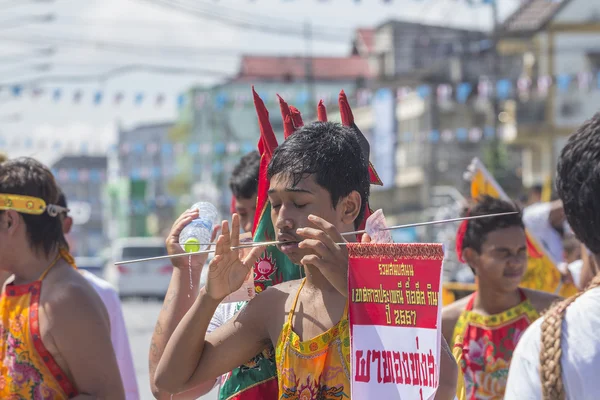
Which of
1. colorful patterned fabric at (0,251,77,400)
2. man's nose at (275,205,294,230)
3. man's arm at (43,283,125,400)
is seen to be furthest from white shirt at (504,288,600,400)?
colorful patterned fabric at (0,251,77,400)

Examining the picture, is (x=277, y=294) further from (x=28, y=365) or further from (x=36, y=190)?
(x=36, y=190)

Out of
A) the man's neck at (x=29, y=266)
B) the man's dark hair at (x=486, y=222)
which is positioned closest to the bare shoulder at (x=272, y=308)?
the man's neck at (x=29, y=266)

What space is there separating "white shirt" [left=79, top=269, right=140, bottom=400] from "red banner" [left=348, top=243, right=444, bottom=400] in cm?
213

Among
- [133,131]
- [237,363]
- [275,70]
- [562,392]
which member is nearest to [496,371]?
[237,363]

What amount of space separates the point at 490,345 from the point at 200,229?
6.52 feet

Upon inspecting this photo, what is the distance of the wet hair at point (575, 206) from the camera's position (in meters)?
2.36

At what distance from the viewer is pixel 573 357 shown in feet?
7.79

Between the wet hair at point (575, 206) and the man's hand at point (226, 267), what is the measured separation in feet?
3.18

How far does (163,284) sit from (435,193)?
66.5 feet

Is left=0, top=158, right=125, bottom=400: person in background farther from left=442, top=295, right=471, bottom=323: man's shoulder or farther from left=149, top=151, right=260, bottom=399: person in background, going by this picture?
left=442, top=295, right=471, bottom=323: man's shoulder

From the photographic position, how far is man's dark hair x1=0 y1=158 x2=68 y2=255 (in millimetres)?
4297

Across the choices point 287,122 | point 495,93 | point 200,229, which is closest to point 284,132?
point 287,122

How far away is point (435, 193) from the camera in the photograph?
1844 inches

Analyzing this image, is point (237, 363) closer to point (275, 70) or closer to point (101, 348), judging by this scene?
point (101, 348)
